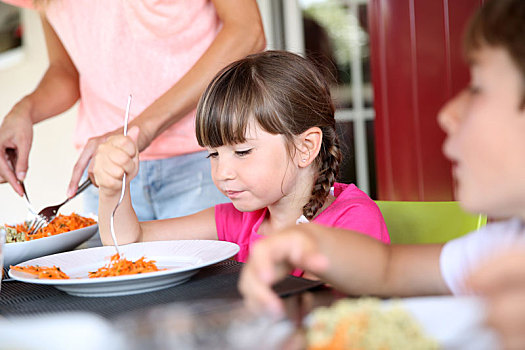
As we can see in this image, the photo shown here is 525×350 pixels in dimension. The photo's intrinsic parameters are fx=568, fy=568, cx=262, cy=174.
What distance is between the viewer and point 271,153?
51.9 inches

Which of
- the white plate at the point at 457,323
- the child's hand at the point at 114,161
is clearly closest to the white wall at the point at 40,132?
the child's hand at the point at 114,161

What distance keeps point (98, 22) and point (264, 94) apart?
59 cm

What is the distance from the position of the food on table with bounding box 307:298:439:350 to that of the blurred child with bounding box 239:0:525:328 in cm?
7

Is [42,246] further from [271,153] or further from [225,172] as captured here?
[271,153]

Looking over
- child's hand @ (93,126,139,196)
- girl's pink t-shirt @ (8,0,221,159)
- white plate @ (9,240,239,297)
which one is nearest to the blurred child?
white plate @ (9,240,239,297)

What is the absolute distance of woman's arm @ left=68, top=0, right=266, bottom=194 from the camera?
1361 mm

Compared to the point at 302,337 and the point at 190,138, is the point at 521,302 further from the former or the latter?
the point at 190,138

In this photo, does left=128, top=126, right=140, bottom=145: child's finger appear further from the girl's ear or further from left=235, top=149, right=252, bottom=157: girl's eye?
the girl's ear

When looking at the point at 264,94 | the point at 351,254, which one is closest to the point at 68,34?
the point at 264,94

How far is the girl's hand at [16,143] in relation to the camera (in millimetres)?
1466

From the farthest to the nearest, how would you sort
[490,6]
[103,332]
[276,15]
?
[276,15] < [490,6] < [103,332]

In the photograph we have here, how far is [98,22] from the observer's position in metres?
1.60

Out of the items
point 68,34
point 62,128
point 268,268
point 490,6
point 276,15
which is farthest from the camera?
point 62,128

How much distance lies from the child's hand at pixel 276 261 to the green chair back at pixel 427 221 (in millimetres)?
678
